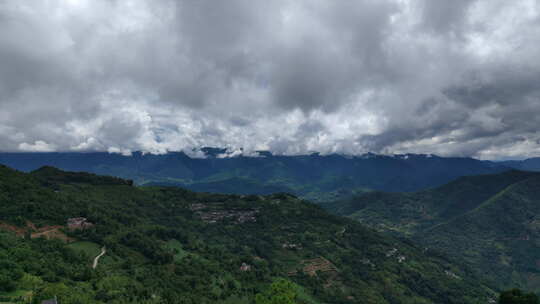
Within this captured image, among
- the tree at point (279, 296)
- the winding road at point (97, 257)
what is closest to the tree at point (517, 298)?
the tree at point (279, 296)

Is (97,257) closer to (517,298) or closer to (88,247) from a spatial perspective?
(88,247)

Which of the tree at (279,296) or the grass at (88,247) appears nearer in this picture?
the tree at (279,296)

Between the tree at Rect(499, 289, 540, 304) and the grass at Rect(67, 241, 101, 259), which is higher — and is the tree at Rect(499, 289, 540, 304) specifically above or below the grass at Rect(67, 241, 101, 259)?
below

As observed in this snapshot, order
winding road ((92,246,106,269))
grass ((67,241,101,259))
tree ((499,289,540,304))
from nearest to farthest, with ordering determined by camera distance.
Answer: tree ((499,289,540,304)) < winding road ((92,246,106,269)) < grass ((67,241,101,259))

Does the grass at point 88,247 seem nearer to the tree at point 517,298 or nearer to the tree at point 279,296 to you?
the tree at point 279,296

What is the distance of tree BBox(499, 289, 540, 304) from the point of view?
438ft

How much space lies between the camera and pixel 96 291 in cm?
12150

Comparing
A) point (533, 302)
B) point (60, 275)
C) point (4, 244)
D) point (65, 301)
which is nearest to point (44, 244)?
point (4, 244)

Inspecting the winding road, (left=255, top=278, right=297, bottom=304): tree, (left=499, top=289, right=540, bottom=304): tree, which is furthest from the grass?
(left=499, top=289, right=540, bottom=304): tree

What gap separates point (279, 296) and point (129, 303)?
6191 cm

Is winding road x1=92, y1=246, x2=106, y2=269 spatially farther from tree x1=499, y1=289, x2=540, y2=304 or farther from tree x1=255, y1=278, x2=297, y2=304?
tree x1=499, y1=289, x2=540, y2=304

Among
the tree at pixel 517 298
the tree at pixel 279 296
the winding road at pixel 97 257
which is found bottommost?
the tree at pixel 517 298

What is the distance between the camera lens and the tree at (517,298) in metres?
133

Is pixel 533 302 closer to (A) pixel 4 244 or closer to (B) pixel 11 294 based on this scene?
(B) pixel 11 294
